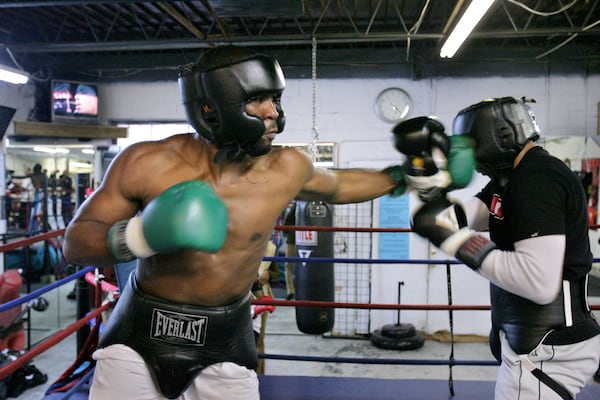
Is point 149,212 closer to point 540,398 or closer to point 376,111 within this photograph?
point 540,398

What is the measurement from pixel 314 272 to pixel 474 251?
128 inches

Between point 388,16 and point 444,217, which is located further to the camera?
point 388,16

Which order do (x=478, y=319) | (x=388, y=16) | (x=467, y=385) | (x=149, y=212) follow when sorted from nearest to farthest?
1. (x=149, y=212)
2. (x=467, y=385)
3. (x=388, y=16)
4. (x=478, y=319)

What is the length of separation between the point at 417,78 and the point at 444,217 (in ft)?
14.3

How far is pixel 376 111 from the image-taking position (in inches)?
214

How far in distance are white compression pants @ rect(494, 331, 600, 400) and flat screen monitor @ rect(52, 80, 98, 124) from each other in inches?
228

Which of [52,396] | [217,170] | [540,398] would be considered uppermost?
[217,170]

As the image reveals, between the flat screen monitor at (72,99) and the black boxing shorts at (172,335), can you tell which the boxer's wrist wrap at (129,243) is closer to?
the black boxing shorts at (172,335)

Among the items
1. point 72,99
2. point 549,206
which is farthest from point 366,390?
point 72,99

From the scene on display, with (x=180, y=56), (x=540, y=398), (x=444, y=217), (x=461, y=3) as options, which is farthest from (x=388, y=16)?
(x=540, y=398)

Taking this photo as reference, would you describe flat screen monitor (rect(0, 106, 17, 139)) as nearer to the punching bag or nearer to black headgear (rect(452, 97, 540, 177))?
the punching bag

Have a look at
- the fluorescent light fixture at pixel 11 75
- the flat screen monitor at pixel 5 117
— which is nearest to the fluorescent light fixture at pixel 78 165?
the flat screen monitor at pixel 5 117

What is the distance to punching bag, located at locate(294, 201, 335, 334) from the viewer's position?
4.40m

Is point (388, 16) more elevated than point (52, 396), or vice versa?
point (388, 16)
